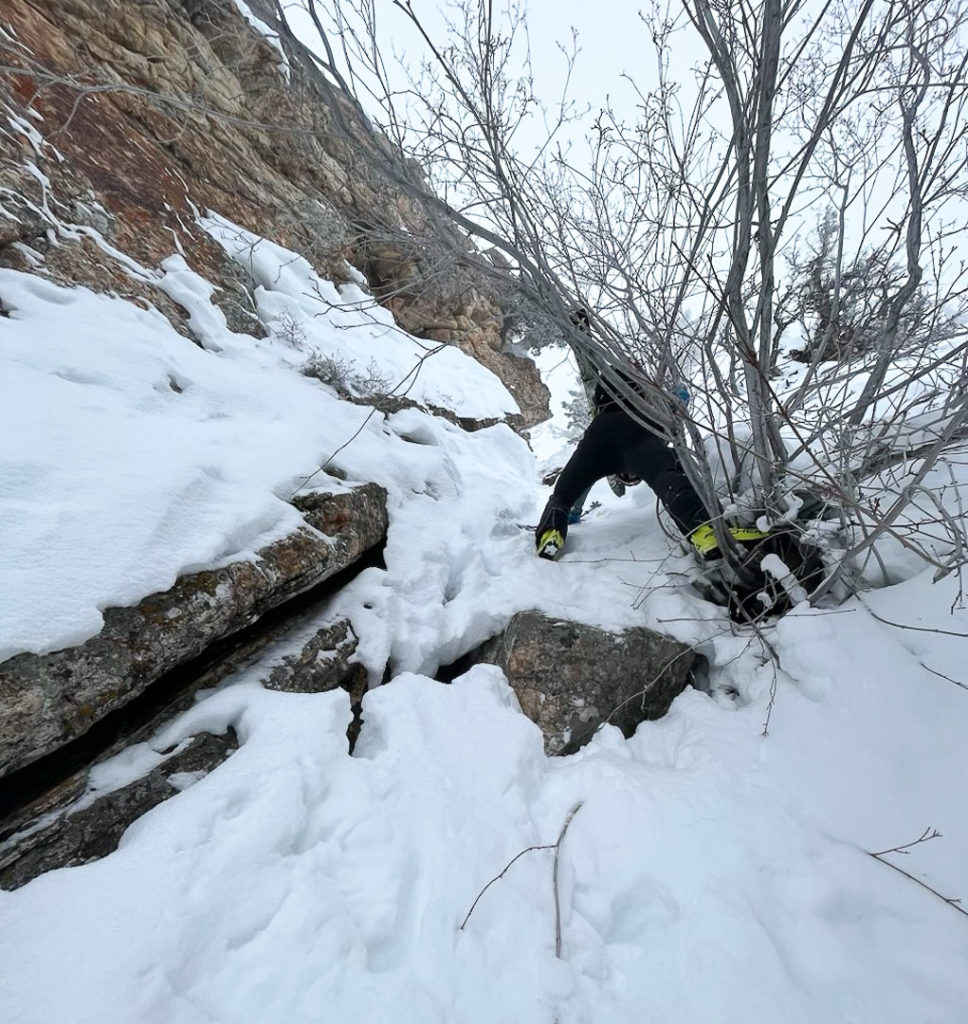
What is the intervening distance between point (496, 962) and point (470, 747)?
649 mm

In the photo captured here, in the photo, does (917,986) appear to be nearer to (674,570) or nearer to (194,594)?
(674,570)

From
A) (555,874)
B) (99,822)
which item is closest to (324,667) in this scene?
(99,822)

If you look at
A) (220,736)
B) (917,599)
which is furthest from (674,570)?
(220,736)

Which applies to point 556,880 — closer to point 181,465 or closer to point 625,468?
point 181,465

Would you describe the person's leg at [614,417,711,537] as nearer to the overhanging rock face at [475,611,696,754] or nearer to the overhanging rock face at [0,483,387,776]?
the overhanging rock face at [475,611,696,754]

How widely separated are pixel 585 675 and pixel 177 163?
7.03 metres

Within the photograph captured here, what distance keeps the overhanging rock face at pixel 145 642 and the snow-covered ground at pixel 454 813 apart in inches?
2.9

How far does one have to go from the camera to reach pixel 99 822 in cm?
141

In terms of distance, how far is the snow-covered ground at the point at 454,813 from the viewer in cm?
112

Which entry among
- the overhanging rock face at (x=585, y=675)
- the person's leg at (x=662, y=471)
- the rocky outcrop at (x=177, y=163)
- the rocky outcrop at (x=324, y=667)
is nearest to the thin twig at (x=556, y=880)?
the overhanging rock face at (x=585, y=675)

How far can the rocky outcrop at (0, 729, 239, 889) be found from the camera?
129 centimetres

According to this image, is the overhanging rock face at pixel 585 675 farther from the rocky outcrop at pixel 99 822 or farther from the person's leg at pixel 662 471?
the rocky outcrop at pixel 99 822

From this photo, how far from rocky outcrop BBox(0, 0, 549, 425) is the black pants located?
3.68 ft

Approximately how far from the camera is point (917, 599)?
74.2 inches
